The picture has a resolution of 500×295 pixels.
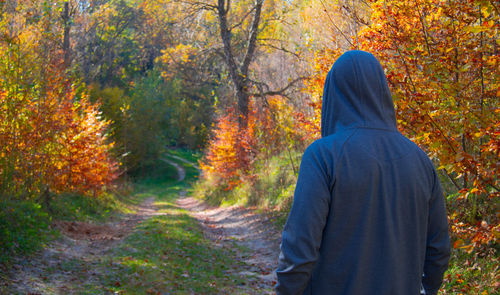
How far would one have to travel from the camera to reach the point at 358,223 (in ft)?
6.67

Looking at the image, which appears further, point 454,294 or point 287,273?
point 454,294

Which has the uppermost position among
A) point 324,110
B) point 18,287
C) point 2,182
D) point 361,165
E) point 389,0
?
point 389,0

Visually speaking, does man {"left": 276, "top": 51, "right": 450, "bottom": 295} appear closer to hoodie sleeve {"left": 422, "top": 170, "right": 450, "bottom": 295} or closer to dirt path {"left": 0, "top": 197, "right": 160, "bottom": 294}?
hoodie sleeve {"left": 422, "top": 170, "right": 450, "bottom": 295}

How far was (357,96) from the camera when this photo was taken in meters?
2.24

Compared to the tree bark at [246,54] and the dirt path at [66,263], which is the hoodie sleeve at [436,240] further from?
the tree bark at [246,54]

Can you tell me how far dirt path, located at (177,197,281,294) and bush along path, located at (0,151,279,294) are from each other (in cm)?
2

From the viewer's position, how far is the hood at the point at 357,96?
2.22 metres

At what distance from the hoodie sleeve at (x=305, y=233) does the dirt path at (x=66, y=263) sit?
5.12m

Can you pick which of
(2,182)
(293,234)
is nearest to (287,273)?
(293,234)

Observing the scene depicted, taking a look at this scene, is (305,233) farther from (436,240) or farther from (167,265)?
(167,265)

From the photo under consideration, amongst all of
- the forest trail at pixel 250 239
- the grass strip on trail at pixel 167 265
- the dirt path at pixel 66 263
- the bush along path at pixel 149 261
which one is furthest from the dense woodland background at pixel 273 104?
the grass strip on trail at pixel 167 265

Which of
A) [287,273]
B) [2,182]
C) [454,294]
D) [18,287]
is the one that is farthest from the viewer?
[2,182]

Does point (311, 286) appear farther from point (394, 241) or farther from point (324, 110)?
point (324, 110)

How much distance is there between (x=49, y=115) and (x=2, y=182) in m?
2.27
